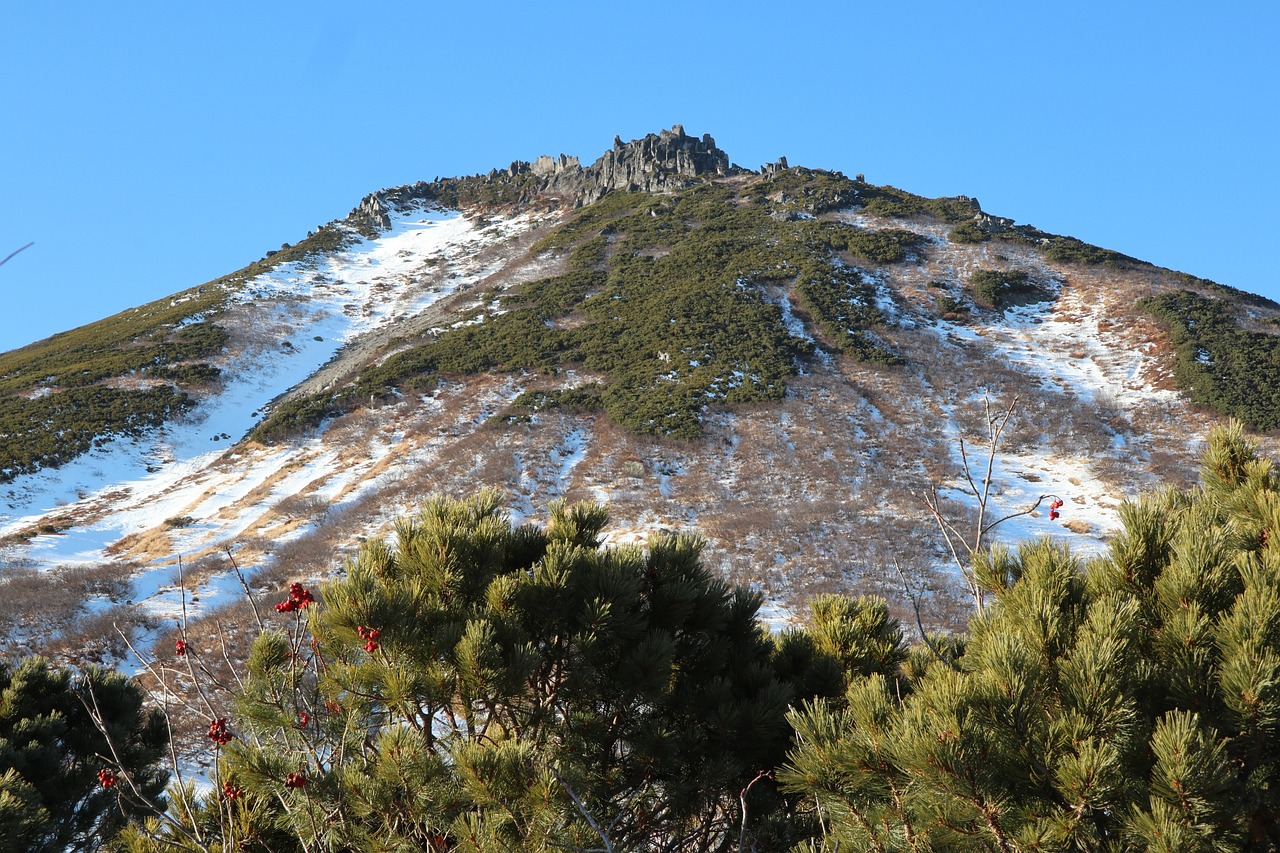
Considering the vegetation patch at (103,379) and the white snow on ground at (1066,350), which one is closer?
the vegetation patch at (103,379)

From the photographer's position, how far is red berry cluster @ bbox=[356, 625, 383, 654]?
8.25 ft

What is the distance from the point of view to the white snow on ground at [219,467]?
Answer: 18.2m

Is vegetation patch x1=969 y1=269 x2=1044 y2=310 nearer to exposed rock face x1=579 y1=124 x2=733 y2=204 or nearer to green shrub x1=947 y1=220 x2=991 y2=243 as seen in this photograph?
green shrub x1=947 y1=220 x2=991 y2=243

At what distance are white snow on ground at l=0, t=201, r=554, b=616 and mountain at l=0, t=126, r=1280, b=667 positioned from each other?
13cm

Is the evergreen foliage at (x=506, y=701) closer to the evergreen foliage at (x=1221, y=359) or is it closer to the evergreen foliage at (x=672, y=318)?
the evergreen foliage at (x=672, y=318)

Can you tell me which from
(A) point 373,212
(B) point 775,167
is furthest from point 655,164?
(A) point 373,212

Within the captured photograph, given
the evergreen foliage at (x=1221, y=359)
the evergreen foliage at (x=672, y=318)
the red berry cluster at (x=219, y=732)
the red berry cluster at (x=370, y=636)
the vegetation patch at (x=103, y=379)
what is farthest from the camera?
the evergreen foliage at (x=672, y=318)

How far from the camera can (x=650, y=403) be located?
86.1 ft

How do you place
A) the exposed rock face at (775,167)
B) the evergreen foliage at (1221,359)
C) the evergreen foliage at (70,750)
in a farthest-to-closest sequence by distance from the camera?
1. the exposed rock face at (775,167)
2. the evergreen foliage at (1221,359)
3. the evergreen foliage at (70,750)

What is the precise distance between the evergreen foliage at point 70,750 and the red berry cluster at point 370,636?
7.78 feet

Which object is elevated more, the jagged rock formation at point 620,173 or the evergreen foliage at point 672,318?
the jagged rock formation at point 620,173

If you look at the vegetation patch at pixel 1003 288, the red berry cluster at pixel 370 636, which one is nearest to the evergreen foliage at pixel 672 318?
the vegetation patch at pixel 1003 288

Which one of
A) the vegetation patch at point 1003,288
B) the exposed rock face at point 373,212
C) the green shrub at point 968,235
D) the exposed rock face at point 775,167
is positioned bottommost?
the vegetation patch at point 1003,288

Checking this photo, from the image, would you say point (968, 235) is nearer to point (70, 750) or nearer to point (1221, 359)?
point (1221, 359)
